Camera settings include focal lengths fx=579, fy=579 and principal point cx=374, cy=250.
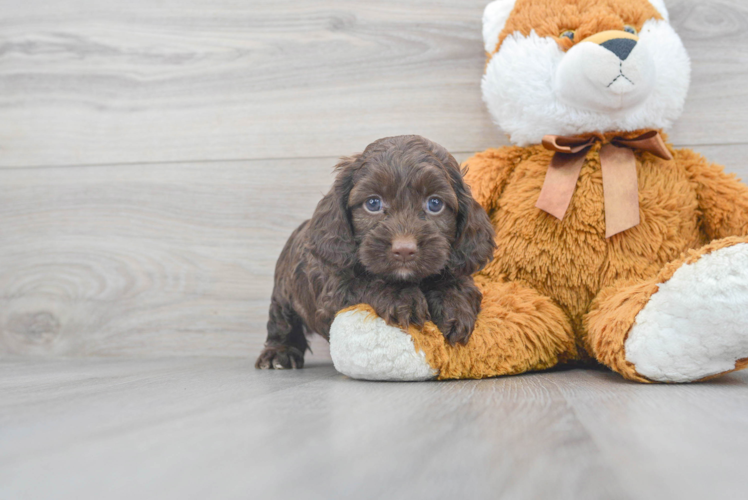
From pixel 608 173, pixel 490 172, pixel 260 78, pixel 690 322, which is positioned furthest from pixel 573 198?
pixel 260 78

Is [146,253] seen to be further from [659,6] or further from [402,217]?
[659,6]

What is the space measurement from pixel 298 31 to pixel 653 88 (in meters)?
1.12

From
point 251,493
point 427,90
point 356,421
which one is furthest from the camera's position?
point 427,90

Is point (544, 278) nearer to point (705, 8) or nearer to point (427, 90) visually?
point (427, 90)

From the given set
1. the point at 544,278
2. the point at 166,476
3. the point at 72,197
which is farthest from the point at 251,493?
the point at 72,197

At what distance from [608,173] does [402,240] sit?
0.58 metres

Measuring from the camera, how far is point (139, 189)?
1972mm

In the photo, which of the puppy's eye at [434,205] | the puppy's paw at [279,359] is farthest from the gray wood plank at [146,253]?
the puppy's eye at [434,205]

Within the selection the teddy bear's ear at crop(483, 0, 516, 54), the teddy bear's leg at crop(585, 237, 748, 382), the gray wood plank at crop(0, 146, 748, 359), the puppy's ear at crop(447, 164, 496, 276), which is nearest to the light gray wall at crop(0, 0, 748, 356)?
the gray wood plank at crop(0, 146, 748, 359)

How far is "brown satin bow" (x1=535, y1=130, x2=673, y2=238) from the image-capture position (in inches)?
51.3

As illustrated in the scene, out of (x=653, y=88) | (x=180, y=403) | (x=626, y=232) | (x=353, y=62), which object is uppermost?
(x=353, y=62)

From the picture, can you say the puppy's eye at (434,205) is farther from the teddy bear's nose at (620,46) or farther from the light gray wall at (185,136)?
the light gray wall at (185,136)

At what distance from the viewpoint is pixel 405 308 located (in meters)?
1.12

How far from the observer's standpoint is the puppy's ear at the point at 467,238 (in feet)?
3.90
